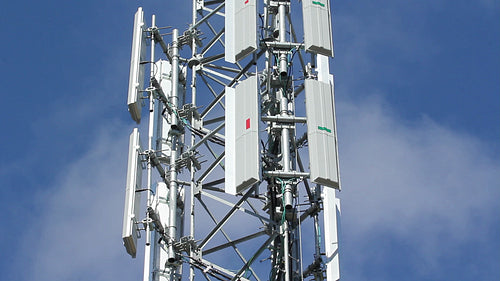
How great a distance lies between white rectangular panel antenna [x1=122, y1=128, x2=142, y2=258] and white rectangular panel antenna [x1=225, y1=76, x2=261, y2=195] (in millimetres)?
3411

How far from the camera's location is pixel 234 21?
40.8 m

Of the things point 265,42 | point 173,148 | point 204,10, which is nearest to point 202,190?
point 173,148

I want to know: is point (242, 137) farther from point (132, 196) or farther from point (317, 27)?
point (317, 27)

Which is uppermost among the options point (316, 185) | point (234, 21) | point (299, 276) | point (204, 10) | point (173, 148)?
point (204, 10)

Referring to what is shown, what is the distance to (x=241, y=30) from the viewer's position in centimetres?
4025

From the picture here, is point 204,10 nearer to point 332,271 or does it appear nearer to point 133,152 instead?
point 133,152

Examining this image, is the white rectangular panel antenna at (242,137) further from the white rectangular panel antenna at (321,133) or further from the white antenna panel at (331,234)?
the white antenna panel at (331,234)

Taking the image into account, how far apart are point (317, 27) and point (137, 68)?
6.44 m

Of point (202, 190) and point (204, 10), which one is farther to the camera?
point (204, 10)

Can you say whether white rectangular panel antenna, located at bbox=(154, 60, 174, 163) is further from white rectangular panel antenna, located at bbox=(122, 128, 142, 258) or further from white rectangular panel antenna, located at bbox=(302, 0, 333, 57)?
white rectangular panel antenna, located at bbox=(302, 0, 333, 57)

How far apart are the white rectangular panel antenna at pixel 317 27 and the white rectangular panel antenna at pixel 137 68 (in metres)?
6.01

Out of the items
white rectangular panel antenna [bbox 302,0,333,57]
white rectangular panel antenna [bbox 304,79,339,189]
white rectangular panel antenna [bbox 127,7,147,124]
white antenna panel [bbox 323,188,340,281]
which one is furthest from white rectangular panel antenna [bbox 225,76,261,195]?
white rectangular panel antenna [bbox 127,7,147,124]

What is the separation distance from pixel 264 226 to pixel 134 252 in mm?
3948

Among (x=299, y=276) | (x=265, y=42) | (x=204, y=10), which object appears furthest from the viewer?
(x=204, y=10)
